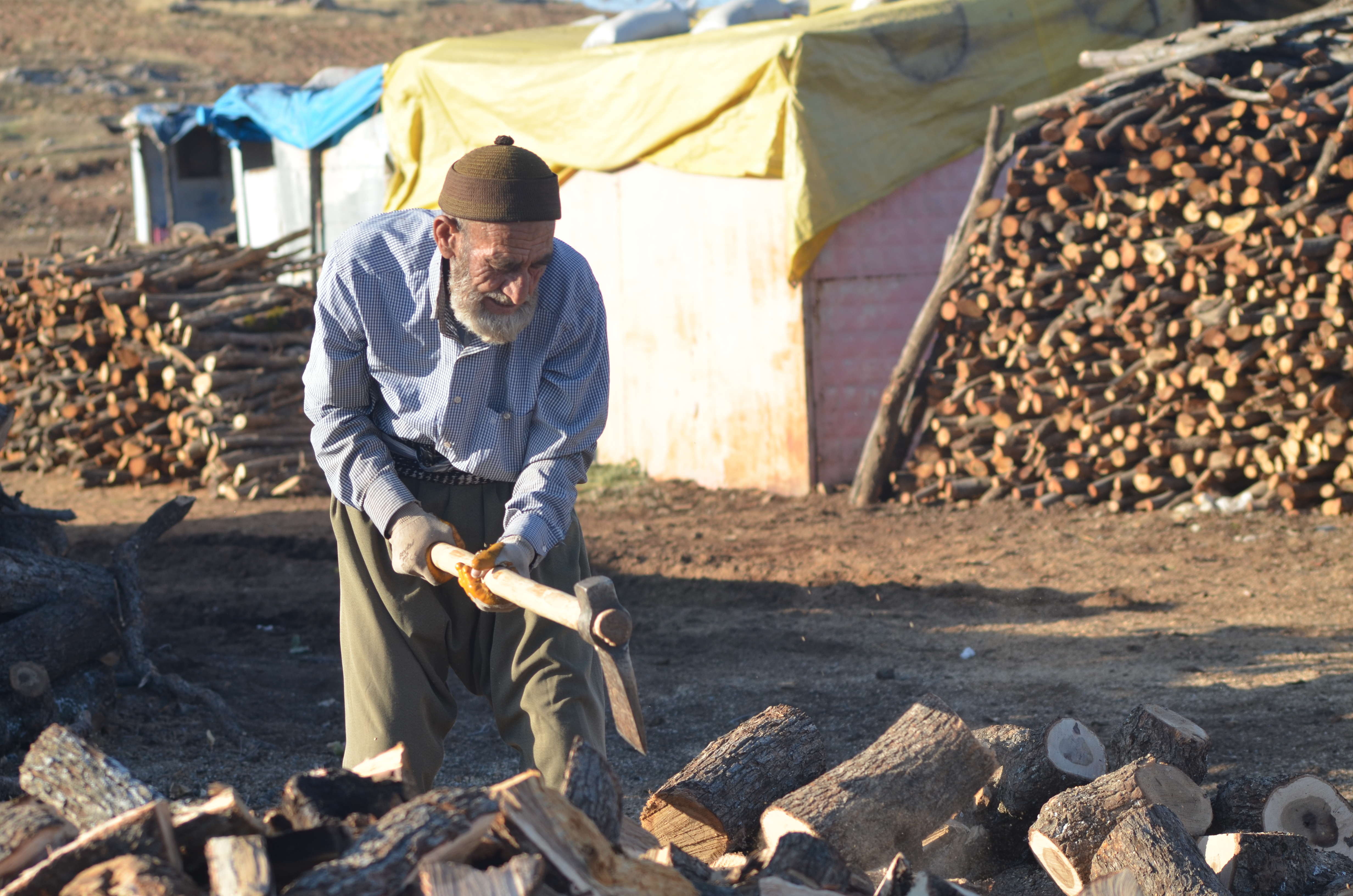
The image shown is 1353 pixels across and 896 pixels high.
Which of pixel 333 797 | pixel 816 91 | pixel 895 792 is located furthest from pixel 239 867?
pixel 816 91

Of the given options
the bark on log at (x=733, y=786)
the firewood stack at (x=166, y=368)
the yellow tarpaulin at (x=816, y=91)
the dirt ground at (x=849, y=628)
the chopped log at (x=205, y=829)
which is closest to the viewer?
the chopped log at (x=205, y=829)

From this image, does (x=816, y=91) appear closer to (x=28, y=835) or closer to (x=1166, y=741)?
(x=1166, y=741)

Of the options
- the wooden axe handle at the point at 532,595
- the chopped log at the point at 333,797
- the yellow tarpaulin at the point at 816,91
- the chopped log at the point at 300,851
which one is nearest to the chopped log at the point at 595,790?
the wooden axe handle at the point at 532,595

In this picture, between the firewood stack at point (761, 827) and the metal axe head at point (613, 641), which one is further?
the metal axe head at point (613, 641)

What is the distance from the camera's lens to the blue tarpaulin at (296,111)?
13.5 metres

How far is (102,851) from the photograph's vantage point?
2.42 meters

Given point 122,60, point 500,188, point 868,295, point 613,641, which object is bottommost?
point 613,641

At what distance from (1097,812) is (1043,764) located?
376mm

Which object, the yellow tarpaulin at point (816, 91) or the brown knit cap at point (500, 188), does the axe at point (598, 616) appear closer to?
the brown knit cap at point (500, 188)

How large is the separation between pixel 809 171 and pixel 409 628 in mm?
6111

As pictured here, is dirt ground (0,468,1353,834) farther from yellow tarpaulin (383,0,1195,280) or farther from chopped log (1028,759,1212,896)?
yellow tarpaulin (383,0,1195,280)

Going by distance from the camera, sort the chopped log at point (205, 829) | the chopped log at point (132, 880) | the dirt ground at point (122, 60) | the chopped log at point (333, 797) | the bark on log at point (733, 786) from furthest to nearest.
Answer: the dirt ground at point (122, 60) < the bark on log at point (733, 786) < the chopped log at point (333, 797) < the chopped log at point (205, 829) < the chopped log at point (132, 880)

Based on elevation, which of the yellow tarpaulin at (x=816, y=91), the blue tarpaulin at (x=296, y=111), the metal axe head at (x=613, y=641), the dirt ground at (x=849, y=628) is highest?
the blue tarpaulin at (x=296, y=111)

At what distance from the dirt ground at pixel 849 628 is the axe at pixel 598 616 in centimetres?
168
